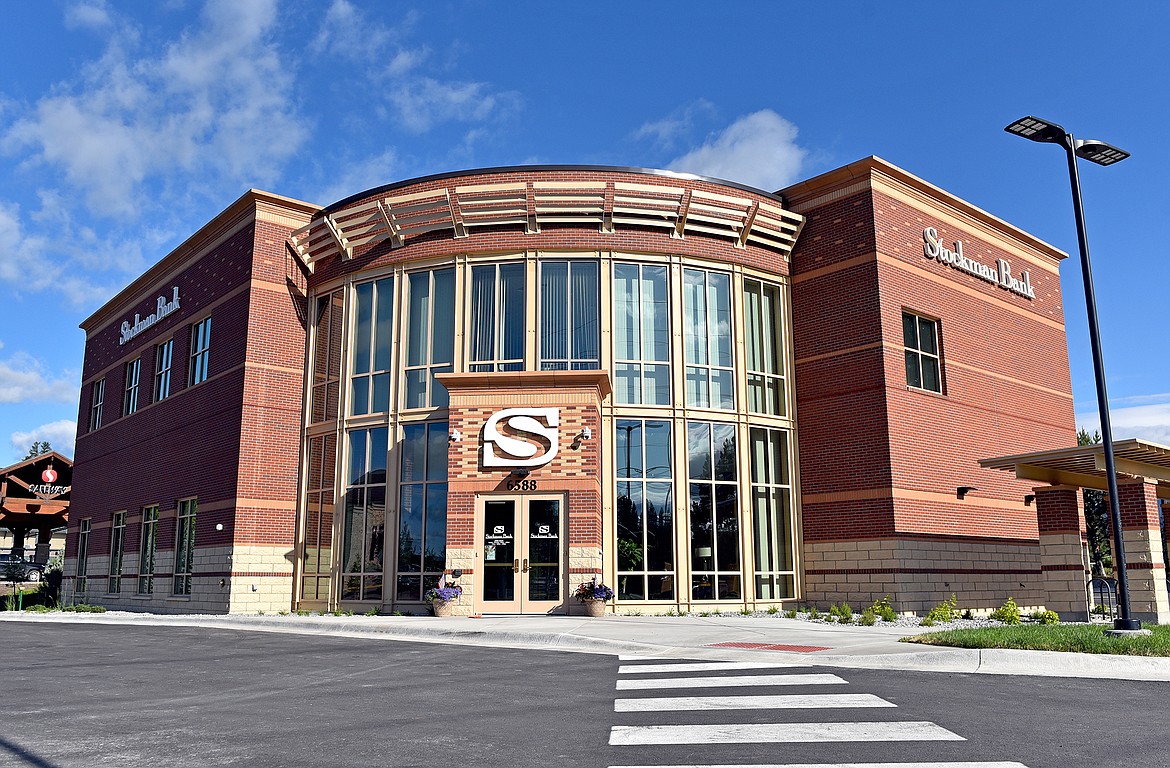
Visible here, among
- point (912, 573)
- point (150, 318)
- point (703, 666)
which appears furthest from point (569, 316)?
point (150, 318)

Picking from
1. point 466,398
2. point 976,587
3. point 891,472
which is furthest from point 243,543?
point 976,587

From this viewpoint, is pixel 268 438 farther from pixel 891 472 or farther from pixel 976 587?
pixel 976 587

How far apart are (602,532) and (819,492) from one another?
5422mm

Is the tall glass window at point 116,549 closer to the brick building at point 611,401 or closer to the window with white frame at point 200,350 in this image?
the brick building at point 611,401

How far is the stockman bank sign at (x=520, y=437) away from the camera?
20.6 metres

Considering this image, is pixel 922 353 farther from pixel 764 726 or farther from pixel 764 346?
pixel 764 726

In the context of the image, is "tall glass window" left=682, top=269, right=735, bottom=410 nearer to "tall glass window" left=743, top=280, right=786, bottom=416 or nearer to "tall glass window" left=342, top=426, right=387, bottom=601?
"tall glass window" left=743, top=280, right=786, bottom=416

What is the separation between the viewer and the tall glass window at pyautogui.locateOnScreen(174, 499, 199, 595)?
26281 millimetres

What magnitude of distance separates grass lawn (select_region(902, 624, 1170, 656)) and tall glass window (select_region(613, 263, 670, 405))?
9.97m

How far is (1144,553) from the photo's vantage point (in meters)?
19.8

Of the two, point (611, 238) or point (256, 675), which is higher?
point (611, 238)

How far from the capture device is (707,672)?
10.9 m

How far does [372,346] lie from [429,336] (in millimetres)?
1689

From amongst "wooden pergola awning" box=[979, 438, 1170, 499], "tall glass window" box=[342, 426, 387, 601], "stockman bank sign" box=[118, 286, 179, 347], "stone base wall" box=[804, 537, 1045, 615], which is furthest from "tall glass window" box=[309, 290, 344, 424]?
"wooden pergola awning" box=[979, 438, 1170, 499]
